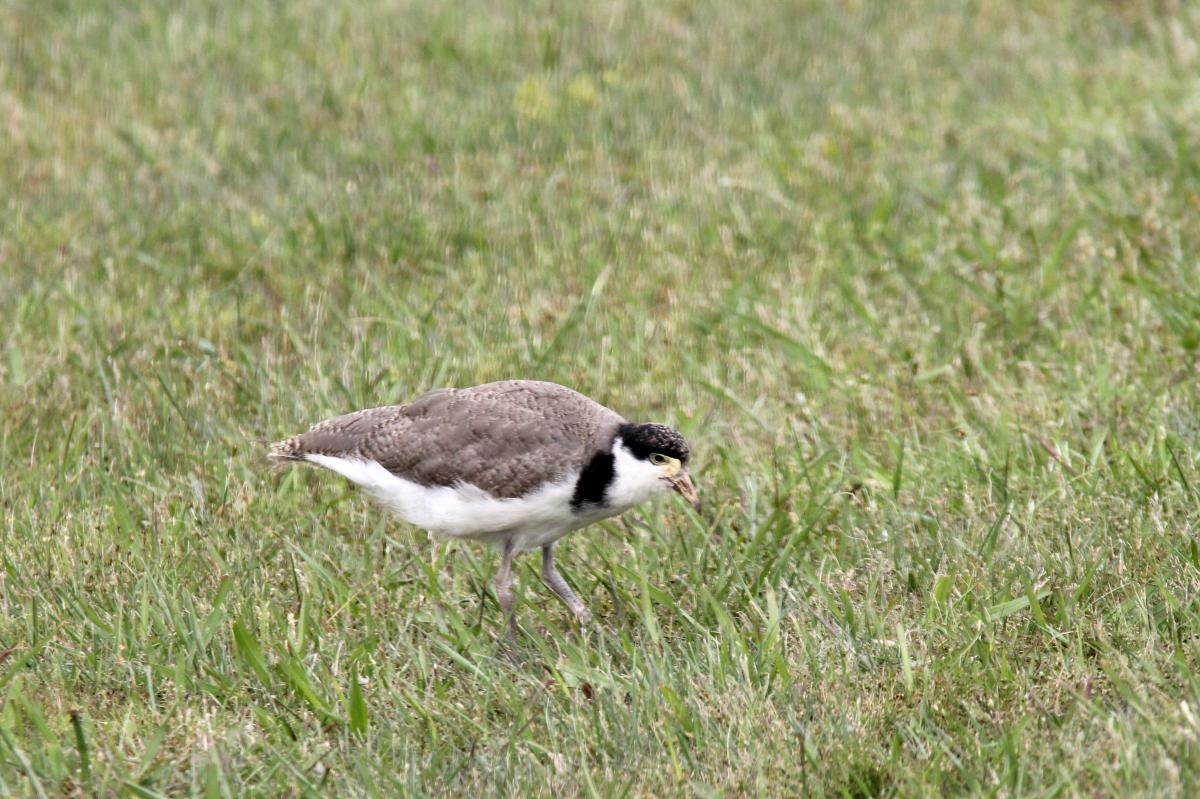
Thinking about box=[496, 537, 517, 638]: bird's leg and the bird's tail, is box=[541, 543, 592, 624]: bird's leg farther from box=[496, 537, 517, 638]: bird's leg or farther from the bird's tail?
the bird's tail

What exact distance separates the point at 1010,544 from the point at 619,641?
4.72 ft

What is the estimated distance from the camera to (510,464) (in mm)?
5801

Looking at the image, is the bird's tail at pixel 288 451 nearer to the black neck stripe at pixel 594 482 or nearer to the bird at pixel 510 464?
the bird at pixel 510 464

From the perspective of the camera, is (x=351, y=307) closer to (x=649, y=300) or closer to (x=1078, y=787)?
(x=649, y=300)

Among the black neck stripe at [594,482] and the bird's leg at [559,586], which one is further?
the bird's leg at [559,586]

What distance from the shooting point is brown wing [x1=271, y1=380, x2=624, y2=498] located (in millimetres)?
5793

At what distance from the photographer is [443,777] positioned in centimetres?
479

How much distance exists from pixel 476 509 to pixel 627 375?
220 cm

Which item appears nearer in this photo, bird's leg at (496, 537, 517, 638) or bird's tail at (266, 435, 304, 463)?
bird's leg at (496, 537, 517, 638)

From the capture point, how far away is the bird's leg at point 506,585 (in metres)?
5.82

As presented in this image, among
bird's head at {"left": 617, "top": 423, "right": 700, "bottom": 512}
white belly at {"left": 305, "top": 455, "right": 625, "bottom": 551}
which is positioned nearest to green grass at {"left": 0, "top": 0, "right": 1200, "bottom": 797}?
white belly at {"left": 305, "top": 455, "right": 625, "bottom": 551}

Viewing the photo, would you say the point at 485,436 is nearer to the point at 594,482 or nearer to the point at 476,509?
the point at 476,509

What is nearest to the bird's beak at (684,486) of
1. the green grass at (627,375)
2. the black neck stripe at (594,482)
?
the black neck stripe at (594,482)

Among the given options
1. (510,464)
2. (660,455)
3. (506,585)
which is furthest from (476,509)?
(660,455)
